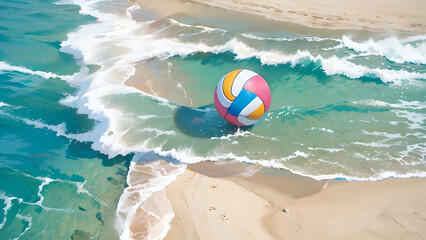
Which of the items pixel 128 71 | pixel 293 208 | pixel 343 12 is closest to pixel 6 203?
pixel 293 208

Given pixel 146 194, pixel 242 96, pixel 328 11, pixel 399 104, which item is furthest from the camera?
pixel 328 11

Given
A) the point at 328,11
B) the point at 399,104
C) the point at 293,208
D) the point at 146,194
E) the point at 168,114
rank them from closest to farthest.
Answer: the point at 293,208 < the point at 146,194 < the point at 168,114 < the point at 399,104 < the point at 328,11

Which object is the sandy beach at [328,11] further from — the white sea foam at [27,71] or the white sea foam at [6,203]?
the white sea foam at [6,203]

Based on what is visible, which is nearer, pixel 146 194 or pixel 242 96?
pixel 146 194

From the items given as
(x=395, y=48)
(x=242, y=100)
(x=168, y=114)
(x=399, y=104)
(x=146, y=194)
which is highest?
(x=395, y=48)

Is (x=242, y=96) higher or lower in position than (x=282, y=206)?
higher

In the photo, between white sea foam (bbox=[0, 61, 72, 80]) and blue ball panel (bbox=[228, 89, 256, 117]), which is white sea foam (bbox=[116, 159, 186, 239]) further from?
white sea foam (bbox=[0, 61, 72, 80])

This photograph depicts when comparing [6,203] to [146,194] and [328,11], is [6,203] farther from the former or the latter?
[328,11]

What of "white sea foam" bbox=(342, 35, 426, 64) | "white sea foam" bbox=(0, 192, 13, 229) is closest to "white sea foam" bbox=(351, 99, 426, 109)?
"white sea foam" bbox=(342, 35, 426, 64)
